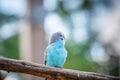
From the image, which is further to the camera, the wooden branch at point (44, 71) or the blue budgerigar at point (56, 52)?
the blue budgerigar at point (56, 52)

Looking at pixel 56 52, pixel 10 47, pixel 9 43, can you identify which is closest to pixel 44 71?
pixel 56 52

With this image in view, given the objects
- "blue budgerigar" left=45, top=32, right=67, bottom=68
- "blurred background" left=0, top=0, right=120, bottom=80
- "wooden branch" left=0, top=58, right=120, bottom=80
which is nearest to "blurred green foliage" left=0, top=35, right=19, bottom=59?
"blurred background" left=0, top=0, right=120, bottom=80

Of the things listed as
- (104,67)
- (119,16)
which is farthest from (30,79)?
(119,16)

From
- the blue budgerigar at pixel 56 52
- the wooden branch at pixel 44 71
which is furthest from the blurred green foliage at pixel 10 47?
the wooden branch at pixel 44 71

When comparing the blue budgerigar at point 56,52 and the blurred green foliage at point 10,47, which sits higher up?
the blue budgerigar at point 56,52

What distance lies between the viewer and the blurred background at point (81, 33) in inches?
378

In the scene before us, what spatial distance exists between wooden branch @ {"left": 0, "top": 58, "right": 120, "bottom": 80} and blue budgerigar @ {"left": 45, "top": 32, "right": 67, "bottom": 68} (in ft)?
1.38

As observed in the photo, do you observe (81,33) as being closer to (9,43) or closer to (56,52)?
(9,43)

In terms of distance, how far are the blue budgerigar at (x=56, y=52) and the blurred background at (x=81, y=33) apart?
4.31 metres

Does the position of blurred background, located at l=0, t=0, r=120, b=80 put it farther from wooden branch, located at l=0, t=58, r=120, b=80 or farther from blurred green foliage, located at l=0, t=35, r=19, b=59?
wooden branch, located at l=0, t=58, r=120, b=80

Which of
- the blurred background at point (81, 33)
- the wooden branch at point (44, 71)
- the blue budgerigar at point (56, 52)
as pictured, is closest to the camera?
the wooden branch at point (44, 71)

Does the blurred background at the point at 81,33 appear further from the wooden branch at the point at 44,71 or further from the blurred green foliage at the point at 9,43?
the wooden branch at the point at 44,71

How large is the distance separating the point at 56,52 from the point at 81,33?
7113 millimetres

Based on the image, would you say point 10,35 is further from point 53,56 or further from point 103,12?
point 53,56
